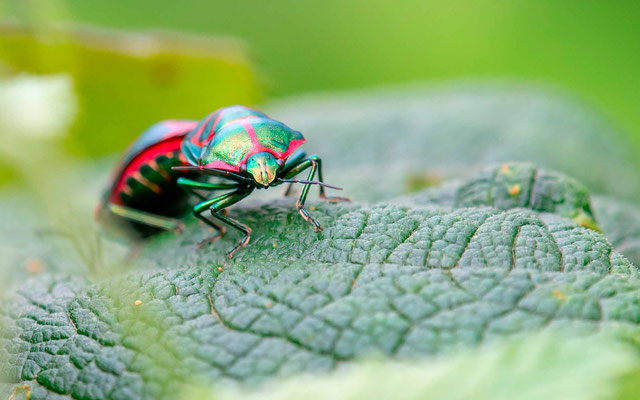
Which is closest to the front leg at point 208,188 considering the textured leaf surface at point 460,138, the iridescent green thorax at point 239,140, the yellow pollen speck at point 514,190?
the iridescent green thorax at point 239,140

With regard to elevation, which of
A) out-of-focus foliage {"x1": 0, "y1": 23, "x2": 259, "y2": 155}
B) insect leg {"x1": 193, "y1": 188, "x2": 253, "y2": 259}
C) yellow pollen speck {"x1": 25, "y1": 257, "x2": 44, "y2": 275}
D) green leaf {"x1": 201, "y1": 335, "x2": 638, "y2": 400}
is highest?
out-of-focus foliage {"x1": 0, "y1": 23, "x2": 259, "y2": 155}

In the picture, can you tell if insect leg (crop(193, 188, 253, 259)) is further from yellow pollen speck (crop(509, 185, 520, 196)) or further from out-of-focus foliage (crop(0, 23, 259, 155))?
out-of-focus foliage (crop(0, 23, 259, 155))

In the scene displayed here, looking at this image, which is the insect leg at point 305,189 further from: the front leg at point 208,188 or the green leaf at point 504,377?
the green leaf at point 504,377

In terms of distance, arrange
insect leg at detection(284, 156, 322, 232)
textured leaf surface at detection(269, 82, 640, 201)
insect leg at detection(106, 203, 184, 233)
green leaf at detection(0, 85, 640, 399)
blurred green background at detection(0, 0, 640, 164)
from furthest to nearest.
A: blurred green background at detection(0, 0, 640, 164) < textured leaf surface at detection(269, 82, 640, 201) < insect leg at detection(106, 203, 184, 233) < insect leg at detection(284, 156, 322, 232) < green leaf at detection(0, 85, 640, 399)

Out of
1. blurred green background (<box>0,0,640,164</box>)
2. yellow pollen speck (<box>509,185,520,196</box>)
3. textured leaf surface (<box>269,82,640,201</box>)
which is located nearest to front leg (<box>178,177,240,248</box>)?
textured leaf surface (<box>269,82,640,201</box>)

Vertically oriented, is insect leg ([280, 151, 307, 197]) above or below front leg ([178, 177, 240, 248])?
above

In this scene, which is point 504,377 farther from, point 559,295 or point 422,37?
point 422,37
